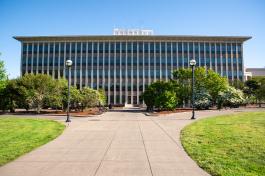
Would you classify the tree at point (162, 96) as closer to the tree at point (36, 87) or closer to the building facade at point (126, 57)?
the tree at point (36, 87)

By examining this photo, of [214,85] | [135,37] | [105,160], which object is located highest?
[135,37]

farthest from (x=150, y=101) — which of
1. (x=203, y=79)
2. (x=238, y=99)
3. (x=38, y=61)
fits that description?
(x=38, y=61)

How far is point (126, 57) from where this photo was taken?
10238 centimetres

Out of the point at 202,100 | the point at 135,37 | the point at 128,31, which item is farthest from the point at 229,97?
the point at 128,31

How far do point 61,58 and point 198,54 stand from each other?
167 feet

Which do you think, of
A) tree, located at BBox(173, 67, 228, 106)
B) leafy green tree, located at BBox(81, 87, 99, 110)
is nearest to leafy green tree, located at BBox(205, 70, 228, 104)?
tree, located at BBox(173, 67, 228, 106)

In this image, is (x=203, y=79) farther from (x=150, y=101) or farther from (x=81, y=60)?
(x=81, y=60)

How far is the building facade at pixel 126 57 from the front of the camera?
102 meters

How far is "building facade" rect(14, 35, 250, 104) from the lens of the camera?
102125mm

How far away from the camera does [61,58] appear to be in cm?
10362

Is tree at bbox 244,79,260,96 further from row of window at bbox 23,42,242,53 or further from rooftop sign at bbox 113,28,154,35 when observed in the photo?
rooftop sign at bbox 113,28,154,35

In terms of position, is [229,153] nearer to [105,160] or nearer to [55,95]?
[105,160]

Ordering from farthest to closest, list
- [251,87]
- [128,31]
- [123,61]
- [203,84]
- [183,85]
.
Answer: [128,31], [123,61], [251,87], [183,85], [203,84]

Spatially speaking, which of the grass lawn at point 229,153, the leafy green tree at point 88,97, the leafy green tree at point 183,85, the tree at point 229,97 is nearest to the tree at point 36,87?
the leafy green tree at point 88,97
